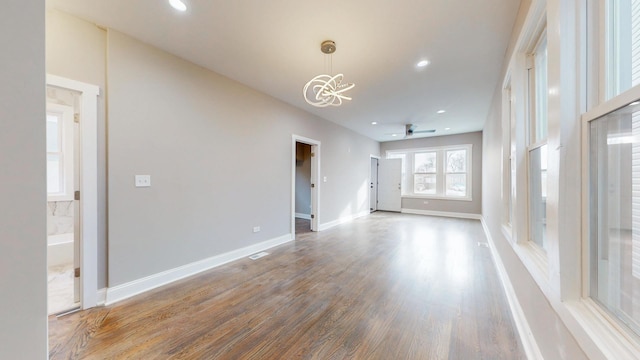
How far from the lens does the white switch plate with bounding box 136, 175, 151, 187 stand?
7.91 ft

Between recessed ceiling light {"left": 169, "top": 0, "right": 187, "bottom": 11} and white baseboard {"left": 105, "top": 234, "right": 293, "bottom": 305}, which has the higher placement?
recessed ceiling light {"left": 169, "top": 0, "right": 187, "bottom": 11}

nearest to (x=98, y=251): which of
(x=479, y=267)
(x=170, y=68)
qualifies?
(x=170, y=68)

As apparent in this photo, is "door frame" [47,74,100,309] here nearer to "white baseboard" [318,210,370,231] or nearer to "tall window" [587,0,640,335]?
"tall window" [587,0,640,335]

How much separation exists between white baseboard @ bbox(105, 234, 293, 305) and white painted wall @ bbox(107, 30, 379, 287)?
0.23ft

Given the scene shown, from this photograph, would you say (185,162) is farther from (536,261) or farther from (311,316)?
(536,261)

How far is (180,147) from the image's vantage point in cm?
275

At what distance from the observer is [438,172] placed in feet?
24.2

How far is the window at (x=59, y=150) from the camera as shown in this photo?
345 cm

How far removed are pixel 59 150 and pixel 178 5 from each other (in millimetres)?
3501

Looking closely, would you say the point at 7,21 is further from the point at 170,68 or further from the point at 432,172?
the point at 432,172

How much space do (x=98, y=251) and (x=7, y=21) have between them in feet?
7.91

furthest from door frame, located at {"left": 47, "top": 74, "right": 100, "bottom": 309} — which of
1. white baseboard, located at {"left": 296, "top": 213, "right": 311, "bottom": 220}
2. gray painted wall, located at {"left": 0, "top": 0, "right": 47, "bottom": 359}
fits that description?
white baseboard, located at {"left": 296, "top": 213, "right": 311, "bottom": 220}

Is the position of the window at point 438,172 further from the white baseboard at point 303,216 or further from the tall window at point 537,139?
the tall window at point 537,139

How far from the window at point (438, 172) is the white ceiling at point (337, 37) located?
3663 mm
